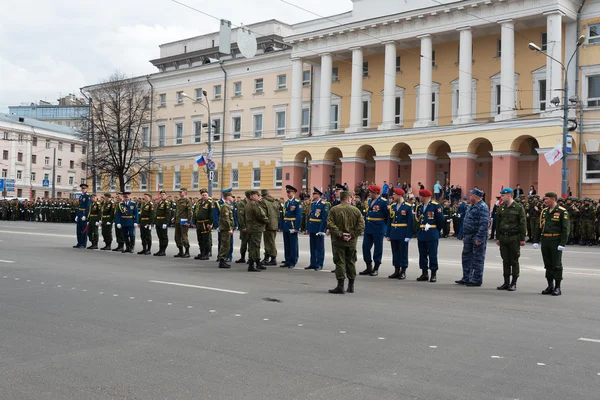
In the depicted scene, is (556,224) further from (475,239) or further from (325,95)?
(325,95)

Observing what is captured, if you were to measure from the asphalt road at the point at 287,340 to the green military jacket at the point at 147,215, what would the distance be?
7.39 meters

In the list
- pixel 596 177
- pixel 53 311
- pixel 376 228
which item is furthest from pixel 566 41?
pixel 53 311

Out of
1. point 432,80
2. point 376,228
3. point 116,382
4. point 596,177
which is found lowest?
point 116,382

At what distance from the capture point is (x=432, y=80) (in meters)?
48.0

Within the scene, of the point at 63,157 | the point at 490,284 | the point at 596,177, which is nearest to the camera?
the point at 490,284

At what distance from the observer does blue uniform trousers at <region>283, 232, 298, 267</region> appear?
57.6ft

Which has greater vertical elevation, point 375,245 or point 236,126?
point 236,126

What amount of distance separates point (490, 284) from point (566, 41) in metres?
32.0

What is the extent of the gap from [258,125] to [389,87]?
1573 centimetres

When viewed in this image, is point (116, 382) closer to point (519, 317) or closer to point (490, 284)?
point (519, 317)

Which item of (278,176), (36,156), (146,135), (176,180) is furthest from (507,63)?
(36,156)

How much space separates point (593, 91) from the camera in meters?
40.2

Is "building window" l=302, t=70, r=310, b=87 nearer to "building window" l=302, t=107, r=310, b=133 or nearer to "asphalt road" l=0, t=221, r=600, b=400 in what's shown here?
"building window" l=302, t=107, r=310, b=133

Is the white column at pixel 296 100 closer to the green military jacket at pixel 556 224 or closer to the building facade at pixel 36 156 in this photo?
the green military jacket at pixel 556 224
